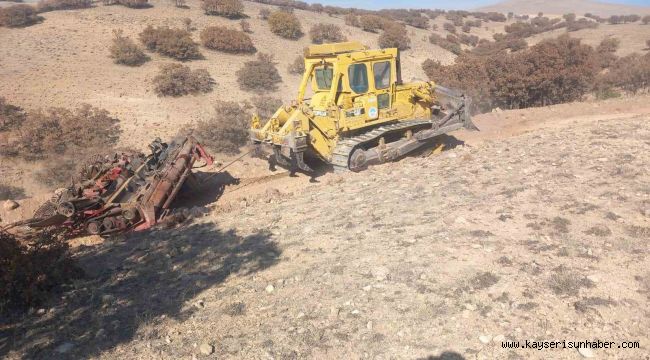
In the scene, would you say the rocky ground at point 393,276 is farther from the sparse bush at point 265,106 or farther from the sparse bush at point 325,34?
the sparse bush at point 325,34

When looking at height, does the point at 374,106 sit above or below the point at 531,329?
above

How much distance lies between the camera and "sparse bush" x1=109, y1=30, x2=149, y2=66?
21875mm

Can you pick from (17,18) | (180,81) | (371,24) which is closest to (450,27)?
(371,24)

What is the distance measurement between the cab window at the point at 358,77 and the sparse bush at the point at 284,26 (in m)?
20.5

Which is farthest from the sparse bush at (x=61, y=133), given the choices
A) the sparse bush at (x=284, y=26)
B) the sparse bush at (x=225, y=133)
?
the sparse bush at (x=284, y=26)

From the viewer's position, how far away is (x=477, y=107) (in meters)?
20.1

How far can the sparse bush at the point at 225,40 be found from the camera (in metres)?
25.4

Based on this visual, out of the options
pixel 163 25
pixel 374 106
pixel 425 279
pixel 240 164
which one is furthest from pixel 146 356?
pixel 163 25

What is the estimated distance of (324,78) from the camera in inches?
447

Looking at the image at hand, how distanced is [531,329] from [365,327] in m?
1.58

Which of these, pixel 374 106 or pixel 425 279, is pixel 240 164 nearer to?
pixel 374 106

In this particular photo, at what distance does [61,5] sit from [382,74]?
82.6ft

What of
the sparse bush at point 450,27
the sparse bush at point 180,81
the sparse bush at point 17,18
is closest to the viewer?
the sparse bush at point 180,81

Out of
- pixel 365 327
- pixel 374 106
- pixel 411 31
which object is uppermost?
pixel 411 31
